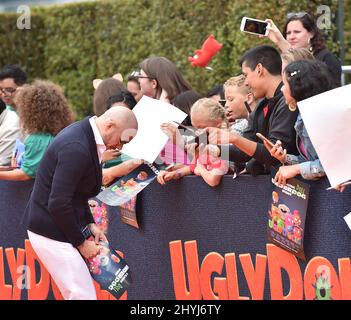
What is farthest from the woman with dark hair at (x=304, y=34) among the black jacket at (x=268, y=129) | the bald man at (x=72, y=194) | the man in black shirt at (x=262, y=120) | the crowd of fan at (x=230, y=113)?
the bald man at (x=72, y=194)

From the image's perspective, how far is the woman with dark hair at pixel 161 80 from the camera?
27.3ft

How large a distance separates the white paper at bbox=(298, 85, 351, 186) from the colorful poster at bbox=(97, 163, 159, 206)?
1.91 m

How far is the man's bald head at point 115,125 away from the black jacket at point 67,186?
3.6 inches

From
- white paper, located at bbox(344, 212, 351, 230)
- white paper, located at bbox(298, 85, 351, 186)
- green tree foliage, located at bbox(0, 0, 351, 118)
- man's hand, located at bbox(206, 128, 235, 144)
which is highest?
white paper, located at bbox(298, 85, 351, 186)

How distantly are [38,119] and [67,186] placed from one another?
1843 mm

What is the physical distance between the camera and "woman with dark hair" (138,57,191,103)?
833 centimetres

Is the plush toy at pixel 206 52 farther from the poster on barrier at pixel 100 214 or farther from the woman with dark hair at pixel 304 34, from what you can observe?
the poster on barrier at pixel 100 214

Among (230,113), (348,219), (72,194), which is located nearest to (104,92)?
(230,113)

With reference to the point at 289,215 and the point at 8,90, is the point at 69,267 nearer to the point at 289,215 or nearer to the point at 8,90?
the point at 289,215

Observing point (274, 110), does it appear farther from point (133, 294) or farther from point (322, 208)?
point (133, 294)

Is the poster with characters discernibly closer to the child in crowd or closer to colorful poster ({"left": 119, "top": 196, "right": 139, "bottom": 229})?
the child in crowd

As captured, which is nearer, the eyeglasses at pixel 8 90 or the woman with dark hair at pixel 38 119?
the woman with dark hair at pixel 38 119

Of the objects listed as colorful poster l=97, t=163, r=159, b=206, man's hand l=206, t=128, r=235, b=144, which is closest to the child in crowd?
colorful poster l=97, t=163, r=159, b=206

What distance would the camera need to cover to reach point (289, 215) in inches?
250
